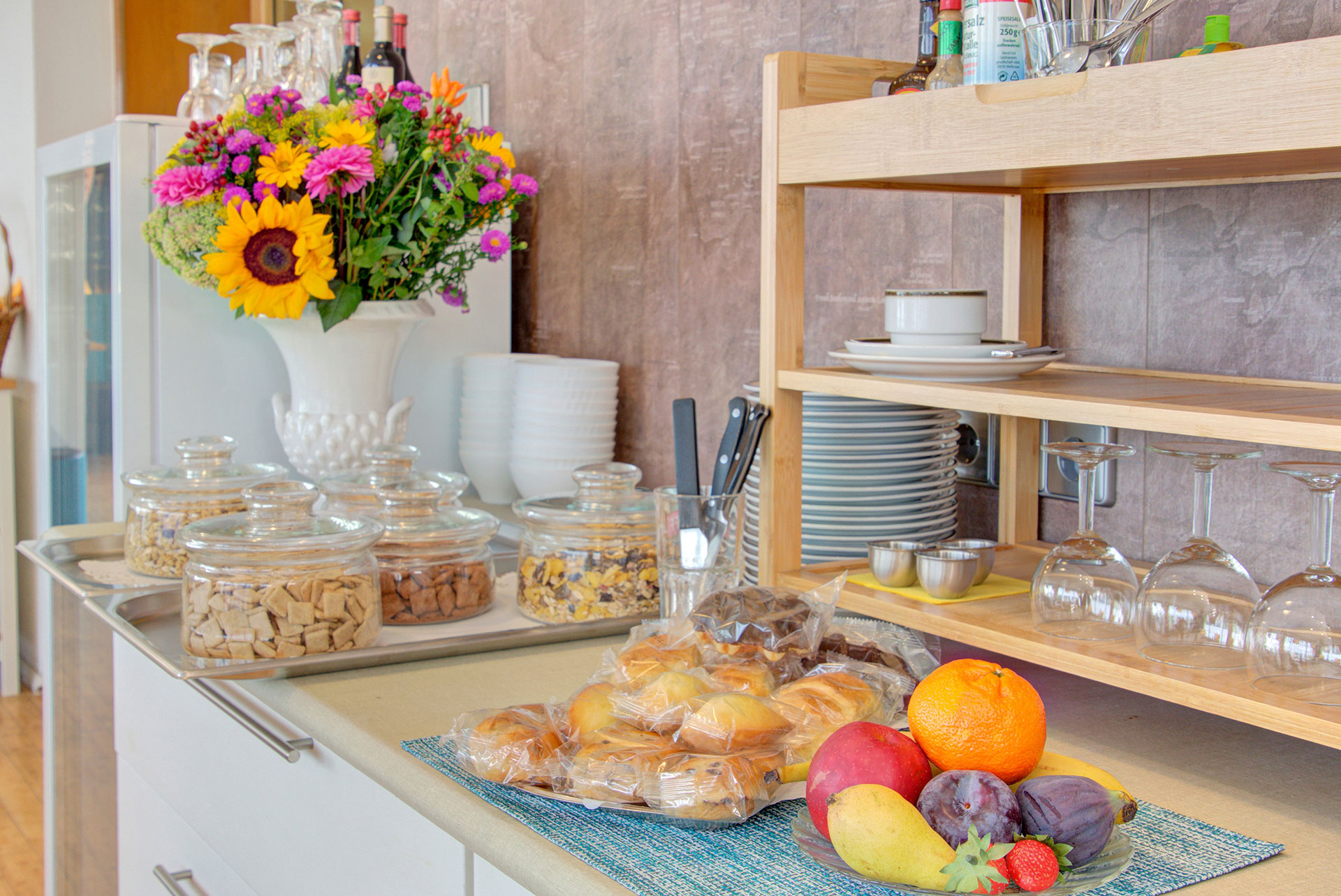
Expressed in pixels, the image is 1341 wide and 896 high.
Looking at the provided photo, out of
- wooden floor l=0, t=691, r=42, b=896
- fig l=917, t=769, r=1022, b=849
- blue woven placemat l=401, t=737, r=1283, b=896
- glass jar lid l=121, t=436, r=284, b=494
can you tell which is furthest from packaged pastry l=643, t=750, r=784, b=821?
wooden floor l=0, t=691, r=42, b=896

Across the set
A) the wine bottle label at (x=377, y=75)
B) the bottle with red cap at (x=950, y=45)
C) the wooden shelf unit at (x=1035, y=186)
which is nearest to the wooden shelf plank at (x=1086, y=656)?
the wooden shelf unit at (x=1035, y=186)

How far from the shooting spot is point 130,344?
1.96 metres

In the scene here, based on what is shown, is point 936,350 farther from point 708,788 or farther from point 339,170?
point 339,170

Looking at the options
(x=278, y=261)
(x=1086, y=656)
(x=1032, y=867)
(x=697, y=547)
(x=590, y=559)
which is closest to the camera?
(x=1032, y=867)

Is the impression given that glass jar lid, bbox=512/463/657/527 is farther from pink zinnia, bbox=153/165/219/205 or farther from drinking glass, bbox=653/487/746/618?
pink zinnia, bbox=153/165/219/205

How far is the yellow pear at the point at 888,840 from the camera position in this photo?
2.36ft

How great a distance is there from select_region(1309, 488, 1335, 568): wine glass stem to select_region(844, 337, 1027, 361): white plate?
285 mm

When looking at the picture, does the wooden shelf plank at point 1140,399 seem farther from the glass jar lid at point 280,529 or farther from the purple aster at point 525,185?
the purple aster at point 525,185

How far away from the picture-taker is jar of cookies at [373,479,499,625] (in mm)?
1398

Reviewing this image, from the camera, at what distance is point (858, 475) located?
1341 millimetres

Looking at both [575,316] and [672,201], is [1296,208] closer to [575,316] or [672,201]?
[672,201]

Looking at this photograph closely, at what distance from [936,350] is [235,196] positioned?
3.33ft

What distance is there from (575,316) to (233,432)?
60 cm

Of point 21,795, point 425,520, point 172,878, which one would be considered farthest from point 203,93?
point 21,795
